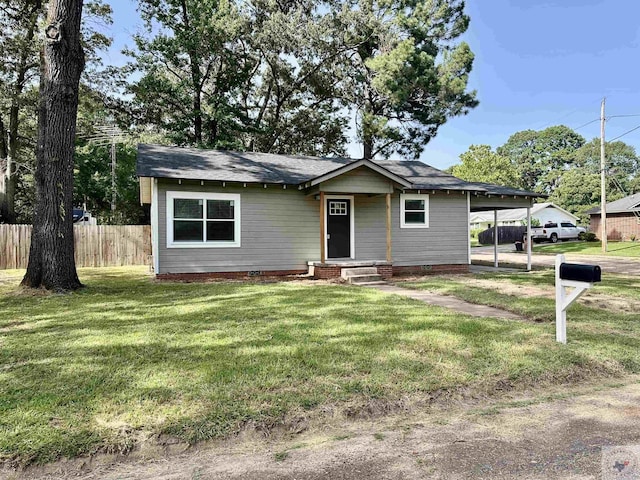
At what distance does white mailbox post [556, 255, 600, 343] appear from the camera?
404cm

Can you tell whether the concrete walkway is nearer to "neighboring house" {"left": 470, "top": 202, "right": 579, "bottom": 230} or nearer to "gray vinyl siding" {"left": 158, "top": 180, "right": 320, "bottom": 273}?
"gray vinyl siding" {"left": 158, "top": 180, "right": 320, "bottom": 273}

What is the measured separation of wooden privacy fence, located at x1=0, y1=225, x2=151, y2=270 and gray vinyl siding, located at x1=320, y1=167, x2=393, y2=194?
842cm

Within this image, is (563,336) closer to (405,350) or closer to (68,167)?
(405,350)

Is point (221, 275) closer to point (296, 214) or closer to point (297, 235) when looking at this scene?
point (297, 235)

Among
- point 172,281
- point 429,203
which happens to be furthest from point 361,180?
point 172,281

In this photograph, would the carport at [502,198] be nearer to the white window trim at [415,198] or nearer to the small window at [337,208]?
the white window trim at [415,198]

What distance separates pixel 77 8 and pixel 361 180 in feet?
23.9

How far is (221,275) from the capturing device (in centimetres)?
1084

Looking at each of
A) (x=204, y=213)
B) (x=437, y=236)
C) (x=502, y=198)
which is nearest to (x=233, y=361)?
(x=204, y=213)

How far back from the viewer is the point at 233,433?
2.64 metres

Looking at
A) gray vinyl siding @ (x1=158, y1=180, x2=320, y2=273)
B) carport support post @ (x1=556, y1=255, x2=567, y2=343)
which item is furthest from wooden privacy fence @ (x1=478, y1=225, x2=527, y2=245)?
carport support post @ (x1=556, y1=255, x2=567, y2=343)

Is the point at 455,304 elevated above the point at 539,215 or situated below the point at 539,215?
below

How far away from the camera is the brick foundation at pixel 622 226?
28047 mm

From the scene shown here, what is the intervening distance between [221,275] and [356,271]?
360cm
